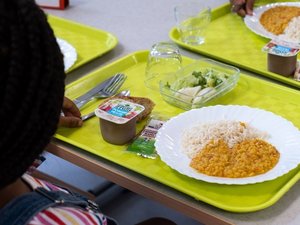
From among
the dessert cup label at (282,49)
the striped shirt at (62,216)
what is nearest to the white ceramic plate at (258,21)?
the dessert cup label at (282,49)

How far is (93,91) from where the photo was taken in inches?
51.5

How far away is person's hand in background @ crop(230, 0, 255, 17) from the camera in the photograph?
1675 mm

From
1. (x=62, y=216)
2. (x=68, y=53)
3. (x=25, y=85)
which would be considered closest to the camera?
(x=25, y=85)

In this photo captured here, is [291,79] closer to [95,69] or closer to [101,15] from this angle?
[95,69]

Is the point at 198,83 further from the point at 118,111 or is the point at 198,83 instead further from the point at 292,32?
the point at 292,32

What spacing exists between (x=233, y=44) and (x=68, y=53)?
1.58 ft

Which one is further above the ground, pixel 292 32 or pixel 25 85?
pixel 25 85

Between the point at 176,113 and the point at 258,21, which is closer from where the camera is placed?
the point at 176,113

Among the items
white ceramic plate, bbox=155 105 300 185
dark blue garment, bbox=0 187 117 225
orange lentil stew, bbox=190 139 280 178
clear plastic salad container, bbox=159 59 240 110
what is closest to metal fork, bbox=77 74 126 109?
clear plastic salad container, bbox=159 59 240 110

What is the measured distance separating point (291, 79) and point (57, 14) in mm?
897

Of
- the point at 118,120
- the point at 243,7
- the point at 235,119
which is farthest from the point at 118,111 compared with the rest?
the point at 243,7

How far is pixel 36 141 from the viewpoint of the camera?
712 mm

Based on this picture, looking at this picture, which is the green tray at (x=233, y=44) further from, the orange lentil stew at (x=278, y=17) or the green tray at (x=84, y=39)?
the green tray at (x=84, y=39)

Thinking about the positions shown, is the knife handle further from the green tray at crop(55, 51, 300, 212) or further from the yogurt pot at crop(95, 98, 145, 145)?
the yogurt pot at crop(95, 98, 145, 145)
